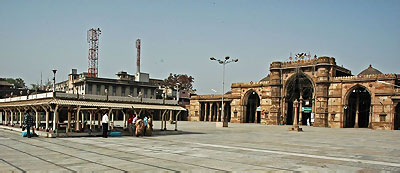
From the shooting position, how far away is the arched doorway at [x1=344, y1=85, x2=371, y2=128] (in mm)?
60344

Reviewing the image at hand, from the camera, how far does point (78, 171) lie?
1105 centimetres

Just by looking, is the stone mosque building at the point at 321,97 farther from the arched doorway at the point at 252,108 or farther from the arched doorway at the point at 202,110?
the arched doorway at the point at 202,110

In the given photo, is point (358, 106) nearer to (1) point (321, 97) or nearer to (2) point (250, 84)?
(1) point (321, 97)

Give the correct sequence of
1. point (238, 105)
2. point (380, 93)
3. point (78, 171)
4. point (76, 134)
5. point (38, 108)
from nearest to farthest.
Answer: point (78, 171)
point (76, 134)
point (38, 108)
point (380, 93)
point (238, 105)

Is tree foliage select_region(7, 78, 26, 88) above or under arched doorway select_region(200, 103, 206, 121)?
above

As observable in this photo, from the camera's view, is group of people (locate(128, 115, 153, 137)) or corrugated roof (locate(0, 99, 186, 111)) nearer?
corrugated roof (locate(0, 99, 186, 111))

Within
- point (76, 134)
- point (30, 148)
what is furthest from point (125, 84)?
point (30, 148)

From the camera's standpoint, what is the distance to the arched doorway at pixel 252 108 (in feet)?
250

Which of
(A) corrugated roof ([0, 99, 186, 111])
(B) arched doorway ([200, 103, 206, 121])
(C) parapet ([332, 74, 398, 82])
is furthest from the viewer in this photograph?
(B) arched doorway ([200, 103, 206, 121])

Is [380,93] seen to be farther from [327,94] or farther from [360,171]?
[360,171]

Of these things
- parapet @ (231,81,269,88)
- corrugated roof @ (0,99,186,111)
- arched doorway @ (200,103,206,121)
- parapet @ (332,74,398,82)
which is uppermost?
parapet @ (332,74,398,82)

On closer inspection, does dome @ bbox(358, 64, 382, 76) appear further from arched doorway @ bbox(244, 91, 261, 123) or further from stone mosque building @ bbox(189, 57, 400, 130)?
arched doorway @ bbox(244, 91, 261, 123)

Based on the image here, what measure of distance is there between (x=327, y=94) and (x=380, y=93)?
8.78m

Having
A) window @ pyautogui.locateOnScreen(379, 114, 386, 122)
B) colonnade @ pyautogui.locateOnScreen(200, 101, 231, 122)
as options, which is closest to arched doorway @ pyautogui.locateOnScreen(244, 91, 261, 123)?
colonnade @ pyautogui.locateOnScreen(200, 101, 231, 122)
